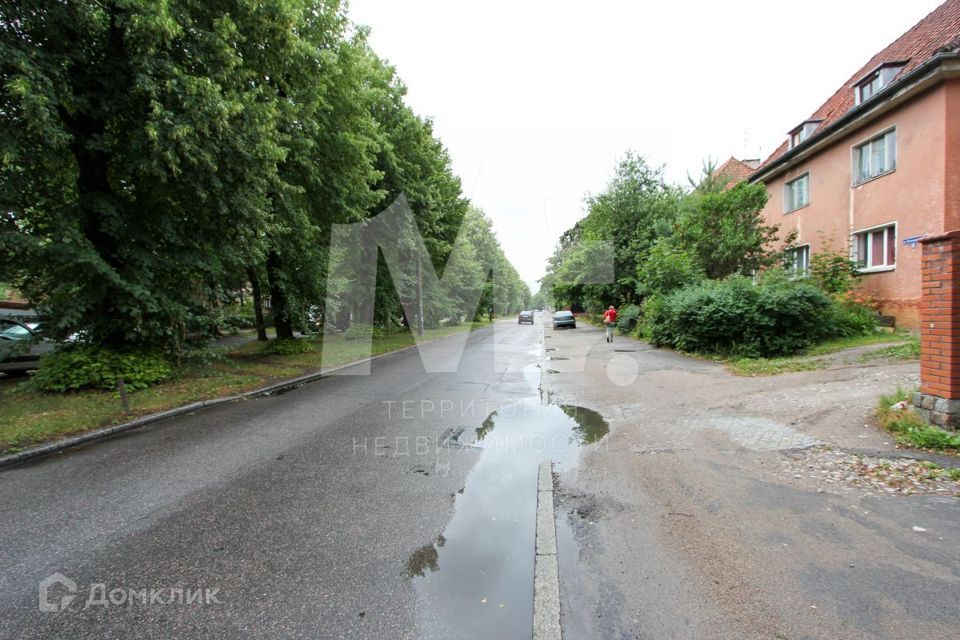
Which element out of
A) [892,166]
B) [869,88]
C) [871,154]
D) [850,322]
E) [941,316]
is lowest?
[850,322]

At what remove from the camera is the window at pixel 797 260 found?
628 inches

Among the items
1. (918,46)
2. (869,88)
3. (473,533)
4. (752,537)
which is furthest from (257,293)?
(918,46)

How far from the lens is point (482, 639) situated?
2.37 m

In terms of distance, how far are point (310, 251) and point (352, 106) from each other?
461 centimetres

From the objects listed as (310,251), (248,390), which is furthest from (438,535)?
(310,251)

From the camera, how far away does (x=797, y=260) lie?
18.1 metres

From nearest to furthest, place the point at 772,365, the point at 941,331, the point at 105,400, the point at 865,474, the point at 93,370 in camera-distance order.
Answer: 1. the point at 865,474
2. the point at 941,331
3. the point at 105,400
4. the point at 93,370
5. the point at 772,365

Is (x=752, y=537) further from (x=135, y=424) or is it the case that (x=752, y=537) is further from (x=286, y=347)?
(x=286, y=347)

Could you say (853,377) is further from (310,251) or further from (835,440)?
(310,251)

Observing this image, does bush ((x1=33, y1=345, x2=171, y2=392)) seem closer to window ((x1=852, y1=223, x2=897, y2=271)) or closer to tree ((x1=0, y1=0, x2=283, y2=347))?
tree ((x1=0, y1=0, x2=283, y2=347))

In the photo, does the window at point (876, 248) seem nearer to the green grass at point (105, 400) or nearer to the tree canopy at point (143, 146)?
the tree canopy at point (143, 146)

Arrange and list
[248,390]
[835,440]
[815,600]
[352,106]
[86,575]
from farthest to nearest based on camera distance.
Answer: [352,106] < [248,390] < [835,440] < [86,575] < [815,600]

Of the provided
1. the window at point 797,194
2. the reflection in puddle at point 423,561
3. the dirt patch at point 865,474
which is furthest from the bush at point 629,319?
the reflection in puddle at point 423,561

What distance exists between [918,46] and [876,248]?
666 cm
